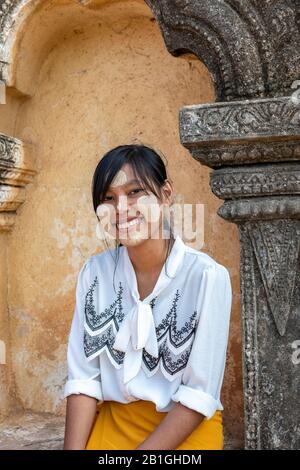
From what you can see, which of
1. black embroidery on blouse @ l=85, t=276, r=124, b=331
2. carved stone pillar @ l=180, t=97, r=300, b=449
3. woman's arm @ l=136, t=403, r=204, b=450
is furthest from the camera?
carved stone pillar @ l=180, t=97, r=300, b=449

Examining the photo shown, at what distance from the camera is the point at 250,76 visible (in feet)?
8.12

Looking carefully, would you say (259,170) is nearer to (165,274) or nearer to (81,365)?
(165,274)

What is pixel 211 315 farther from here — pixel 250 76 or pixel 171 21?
pixel 171 21

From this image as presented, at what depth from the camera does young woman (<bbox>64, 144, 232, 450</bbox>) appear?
2.14 metres

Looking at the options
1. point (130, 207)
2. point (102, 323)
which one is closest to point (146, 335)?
point (102, 323)

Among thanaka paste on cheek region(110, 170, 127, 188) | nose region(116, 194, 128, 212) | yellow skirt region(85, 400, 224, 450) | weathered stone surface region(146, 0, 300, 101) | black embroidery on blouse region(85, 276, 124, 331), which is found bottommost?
yellow skirt region(85, 400, 224, 450)

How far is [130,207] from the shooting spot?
7.27 feet

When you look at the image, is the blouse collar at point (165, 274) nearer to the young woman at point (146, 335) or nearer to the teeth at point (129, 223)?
the young woman at point (146, 335)

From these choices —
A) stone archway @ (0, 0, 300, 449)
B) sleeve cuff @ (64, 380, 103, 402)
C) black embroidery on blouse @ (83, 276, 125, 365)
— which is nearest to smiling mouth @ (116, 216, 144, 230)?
black embroidery on blouse @ (83, 276, 125, 365)

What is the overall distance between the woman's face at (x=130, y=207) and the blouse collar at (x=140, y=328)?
0.12 metres

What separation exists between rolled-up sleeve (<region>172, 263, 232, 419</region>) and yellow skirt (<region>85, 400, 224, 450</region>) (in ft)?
0.24

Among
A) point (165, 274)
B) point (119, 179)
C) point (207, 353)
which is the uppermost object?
point (119, 179)

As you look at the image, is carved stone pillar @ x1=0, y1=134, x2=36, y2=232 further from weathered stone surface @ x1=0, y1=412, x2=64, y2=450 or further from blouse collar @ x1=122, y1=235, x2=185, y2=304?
blouse collar @ x1=122, y1=235, x2=185, y2=304

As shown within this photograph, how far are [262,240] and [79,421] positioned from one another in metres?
0.86
